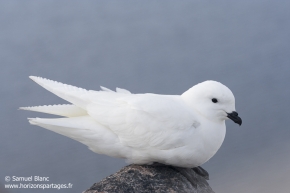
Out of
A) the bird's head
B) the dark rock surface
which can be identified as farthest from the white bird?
the dark rock surface

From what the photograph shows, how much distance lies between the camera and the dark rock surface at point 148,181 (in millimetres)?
4039

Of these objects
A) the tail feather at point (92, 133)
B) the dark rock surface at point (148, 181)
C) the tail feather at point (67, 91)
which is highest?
the tail feather at point (67, 91)

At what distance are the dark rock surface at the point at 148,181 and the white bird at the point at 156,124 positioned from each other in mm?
118

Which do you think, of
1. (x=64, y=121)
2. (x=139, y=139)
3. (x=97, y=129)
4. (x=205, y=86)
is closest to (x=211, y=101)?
(x=205, y=86)

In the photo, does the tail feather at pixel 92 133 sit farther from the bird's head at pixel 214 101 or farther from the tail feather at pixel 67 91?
the bird's head at pixel 214 101

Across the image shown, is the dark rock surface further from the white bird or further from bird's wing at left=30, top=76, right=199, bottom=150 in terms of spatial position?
bird's wing at left=30, top=76, right=199, bottom=150

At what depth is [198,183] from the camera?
4.52 meters

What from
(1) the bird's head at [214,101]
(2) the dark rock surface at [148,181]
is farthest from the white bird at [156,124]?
(2) the dark rock surface at [148,181]

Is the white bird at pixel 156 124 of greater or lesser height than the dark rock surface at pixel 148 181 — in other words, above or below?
above

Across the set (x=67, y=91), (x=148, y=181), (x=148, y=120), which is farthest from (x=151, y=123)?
(x=67, y=91)

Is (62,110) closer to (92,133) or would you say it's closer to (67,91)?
(67,91)

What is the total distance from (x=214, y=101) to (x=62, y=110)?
4.74 ft

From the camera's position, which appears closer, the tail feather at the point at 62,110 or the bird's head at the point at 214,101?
the bird's head at the point at 214,101

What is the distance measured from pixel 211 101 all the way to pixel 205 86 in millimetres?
148
